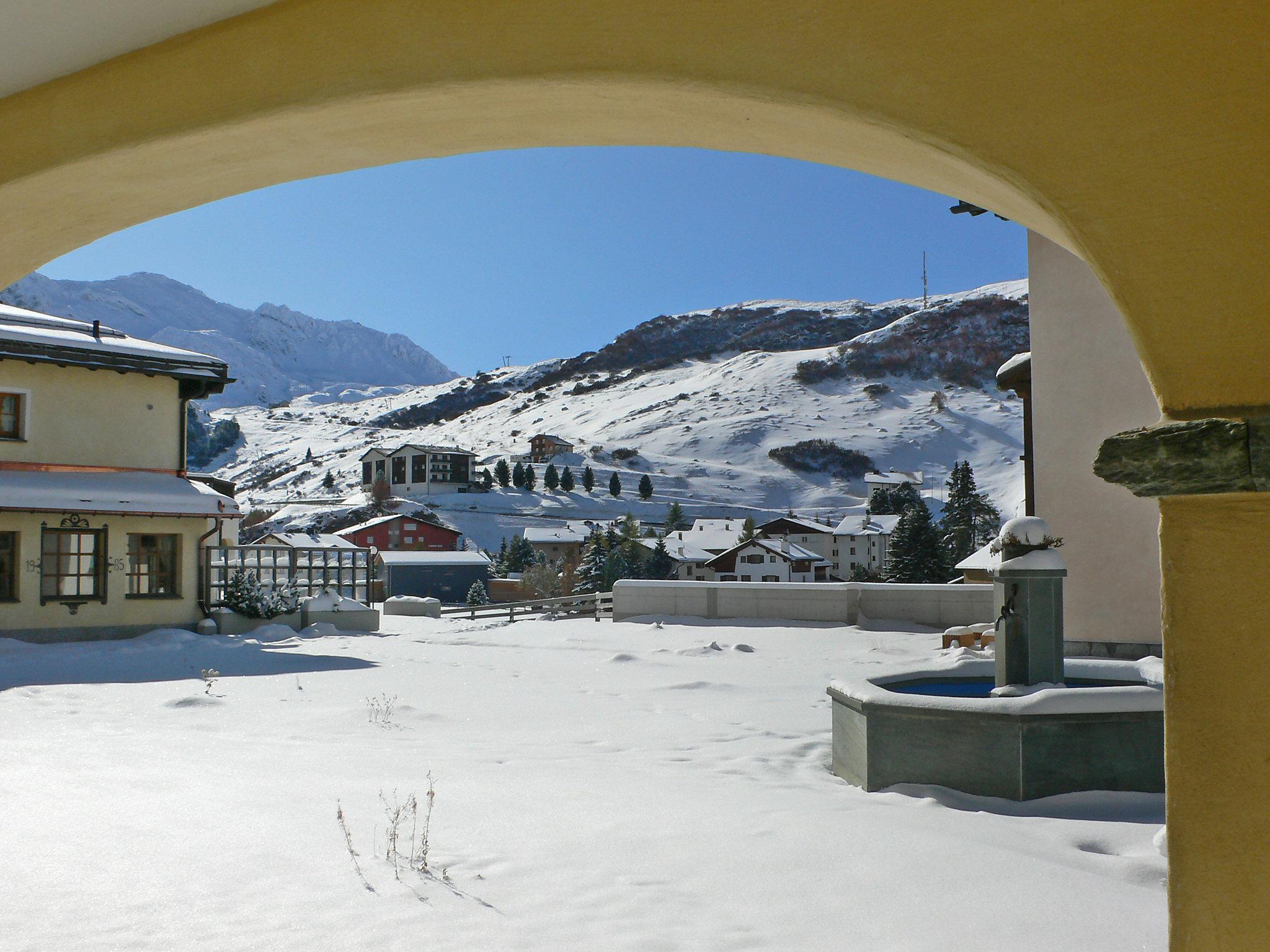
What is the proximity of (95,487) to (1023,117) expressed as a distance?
16.8 metres

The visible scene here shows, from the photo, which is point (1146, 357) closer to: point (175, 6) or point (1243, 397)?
point (1243, 397)

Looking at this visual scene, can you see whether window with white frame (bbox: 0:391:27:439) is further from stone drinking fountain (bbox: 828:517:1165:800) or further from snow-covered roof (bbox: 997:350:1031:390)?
snow-covered roof (bbox: 997:350:1031:390)

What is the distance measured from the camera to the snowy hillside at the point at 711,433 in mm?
105625

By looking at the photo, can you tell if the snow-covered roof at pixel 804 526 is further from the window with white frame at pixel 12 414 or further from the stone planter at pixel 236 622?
the window with white frame at pixel 12 414

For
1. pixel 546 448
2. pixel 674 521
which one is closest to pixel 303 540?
pixel 674 521

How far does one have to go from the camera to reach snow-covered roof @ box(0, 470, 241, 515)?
1502 centimetres

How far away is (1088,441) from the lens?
1067 centimetres

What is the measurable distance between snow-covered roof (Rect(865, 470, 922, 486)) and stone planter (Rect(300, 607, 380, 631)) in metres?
84.6

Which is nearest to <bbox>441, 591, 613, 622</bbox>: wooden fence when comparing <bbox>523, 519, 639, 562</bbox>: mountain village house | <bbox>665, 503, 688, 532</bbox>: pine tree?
<bbox>523, 519, 639, 562</bbox>: mountain village house

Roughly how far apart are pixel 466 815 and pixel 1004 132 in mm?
4405

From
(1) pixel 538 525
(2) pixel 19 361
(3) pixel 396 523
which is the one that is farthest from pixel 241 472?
(2) pixel 19 361

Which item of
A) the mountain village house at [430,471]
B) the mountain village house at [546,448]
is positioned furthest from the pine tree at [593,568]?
the mountain village house at [546,448]

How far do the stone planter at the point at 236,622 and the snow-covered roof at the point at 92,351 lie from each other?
3.96 m

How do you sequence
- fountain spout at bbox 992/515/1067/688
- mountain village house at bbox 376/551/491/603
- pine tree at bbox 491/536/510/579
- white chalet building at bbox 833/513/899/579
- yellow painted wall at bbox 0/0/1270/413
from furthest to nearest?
white chalet building at bbox 833/513/899/579 < pine tree at bbox 491/536/510/579 < mountain village house at bbox 376/551/491/603 < fountain spout at bbox 992/515/1067/688 < yellow painted wall at bbox 0/0/1270/413
